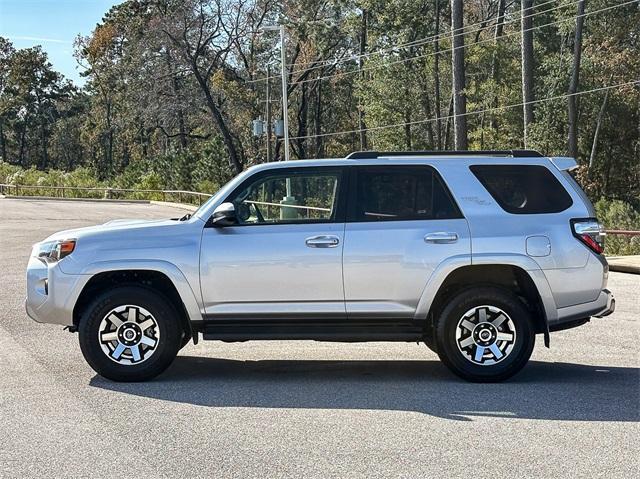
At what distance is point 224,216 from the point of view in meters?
7.08

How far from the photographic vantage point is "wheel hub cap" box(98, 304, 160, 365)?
7.19m

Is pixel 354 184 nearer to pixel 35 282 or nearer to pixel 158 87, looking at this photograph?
pixel 35 282

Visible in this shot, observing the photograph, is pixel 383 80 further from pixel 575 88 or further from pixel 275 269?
pixel 275 269

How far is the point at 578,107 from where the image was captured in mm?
40938

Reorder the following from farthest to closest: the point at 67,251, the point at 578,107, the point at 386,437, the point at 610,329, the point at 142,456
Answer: the point at 578,107 < the point at 610,329 < the point at 67,251 < the point at 386,437 < the point at 142,456

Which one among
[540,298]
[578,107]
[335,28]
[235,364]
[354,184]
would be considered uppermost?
[335,28]

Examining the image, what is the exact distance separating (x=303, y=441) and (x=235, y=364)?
2.67 metres

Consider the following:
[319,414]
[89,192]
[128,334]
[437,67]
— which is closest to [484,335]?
[319,414]

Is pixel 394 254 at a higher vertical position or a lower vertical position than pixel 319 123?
lower

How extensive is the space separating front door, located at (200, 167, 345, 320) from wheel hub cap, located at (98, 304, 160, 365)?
0.53 meters

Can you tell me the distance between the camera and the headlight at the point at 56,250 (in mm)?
7266

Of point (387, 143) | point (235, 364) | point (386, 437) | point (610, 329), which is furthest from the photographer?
point (387, 143)

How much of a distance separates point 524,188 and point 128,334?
3608 mm

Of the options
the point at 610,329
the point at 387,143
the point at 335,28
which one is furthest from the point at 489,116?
the point at 610,329
